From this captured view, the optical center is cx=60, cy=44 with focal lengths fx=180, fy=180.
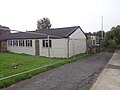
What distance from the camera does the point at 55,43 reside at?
21.1 meters

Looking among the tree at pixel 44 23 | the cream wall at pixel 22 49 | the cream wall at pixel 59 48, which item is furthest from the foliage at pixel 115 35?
the cream wall at pixel 59 48

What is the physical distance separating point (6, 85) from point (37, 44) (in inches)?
634

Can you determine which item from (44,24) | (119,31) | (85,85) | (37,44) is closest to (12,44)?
(37,44)

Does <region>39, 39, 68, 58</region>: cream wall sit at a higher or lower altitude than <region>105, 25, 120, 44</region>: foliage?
lower

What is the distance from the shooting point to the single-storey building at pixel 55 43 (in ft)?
67.1

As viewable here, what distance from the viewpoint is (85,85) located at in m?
7.78

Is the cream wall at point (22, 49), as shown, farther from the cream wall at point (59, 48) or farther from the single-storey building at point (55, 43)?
the cream wall at point (59, 48)

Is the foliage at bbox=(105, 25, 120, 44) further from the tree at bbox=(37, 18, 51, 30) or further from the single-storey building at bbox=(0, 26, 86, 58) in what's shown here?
the tree at bbox=(37, 18, 51, 30)

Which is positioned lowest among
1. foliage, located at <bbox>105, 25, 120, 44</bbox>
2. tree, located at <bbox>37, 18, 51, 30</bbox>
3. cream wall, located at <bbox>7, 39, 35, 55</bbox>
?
cream wall, located at <bbox>7, 39, 35, 55</bbox>

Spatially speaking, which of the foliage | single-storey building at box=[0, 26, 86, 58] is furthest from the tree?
single-storey building at box=[0, 26, 86, 58]

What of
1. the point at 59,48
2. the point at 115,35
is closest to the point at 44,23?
the point at 115,35

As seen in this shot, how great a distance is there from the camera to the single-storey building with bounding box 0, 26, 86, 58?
2045 cm

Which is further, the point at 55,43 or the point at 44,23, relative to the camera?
the point at 44,23

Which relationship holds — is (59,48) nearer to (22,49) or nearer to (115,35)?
(22,49)
